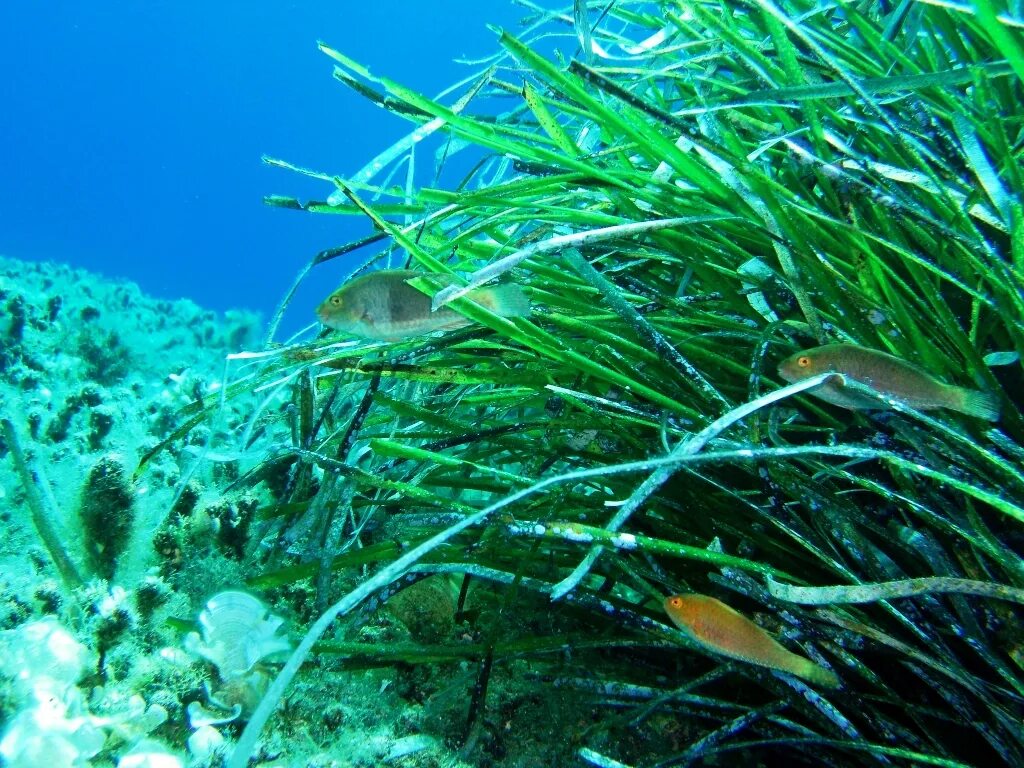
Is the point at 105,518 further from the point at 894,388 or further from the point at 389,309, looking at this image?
the point at 894,388

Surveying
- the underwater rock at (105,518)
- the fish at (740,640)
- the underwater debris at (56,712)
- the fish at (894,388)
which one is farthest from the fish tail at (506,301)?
the underwater rock at (105,518)

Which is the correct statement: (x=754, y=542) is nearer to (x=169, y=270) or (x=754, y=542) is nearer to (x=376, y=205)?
(x=376, y=205)

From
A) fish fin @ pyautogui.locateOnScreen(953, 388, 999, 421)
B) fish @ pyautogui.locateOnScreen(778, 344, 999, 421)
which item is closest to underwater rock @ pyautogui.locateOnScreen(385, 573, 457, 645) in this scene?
fish @ pyautogui.locateOnScreen(778, 344, 999, 421)

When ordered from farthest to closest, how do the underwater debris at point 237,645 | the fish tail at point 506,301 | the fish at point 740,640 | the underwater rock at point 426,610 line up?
the underwater rock at point 426,610, the underwater debris at point 237,645, the fish tail at point 506,301, the fish at point 740,640

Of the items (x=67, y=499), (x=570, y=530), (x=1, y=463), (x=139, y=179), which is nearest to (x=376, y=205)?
(x=570, y=530)

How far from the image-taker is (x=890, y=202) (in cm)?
161

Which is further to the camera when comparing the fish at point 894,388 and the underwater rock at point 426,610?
the underwater rock at point 426,610

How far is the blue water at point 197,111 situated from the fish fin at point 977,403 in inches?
4893

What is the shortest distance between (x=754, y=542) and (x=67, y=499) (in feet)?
10.5

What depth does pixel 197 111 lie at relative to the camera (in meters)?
139

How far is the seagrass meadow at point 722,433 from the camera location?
5.05 feet

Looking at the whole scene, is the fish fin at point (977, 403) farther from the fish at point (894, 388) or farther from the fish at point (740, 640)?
the fish at point (740, 640)

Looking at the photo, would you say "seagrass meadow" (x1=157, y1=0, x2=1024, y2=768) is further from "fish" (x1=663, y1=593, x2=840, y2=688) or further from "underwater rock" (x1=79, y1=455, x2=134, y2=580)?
"underwater rock" (x1=79, y1=455, x2=134, y2=580)

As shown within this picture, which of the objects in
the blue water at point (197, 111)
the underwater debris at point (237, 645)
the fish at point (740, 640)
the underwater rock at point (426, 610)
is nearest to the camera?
the fish at point (740, 640)
